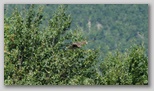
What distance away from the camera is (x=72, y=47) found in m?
29.6

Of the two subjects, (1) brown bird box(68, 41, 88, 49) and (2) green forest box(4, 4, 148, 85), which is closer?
(2) green forest box(4, 4, 148, 85)

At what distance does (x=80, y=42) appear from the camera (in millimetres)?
29594

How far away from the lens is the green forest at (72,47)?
2948 cm

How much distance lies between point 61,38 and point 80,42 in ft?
0.91

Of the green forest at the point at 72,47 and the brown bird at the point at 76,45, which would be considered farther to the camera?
the brown bird at the point at 76,45

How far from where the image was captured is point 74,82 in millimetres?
29484

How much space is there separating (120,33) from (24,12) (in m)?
1.26

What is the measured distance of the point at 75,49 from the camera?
2966 cm

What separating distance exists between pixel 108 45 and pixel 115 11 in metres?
0.48

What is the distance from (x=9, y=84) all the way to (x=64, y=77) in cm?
72

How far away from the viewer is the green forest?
29484 mm

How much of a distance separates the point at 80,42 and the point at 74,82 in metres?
0.53

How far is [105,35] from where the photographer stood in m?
30.0

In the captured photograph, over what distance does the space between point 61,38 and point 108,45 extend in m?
0.61
